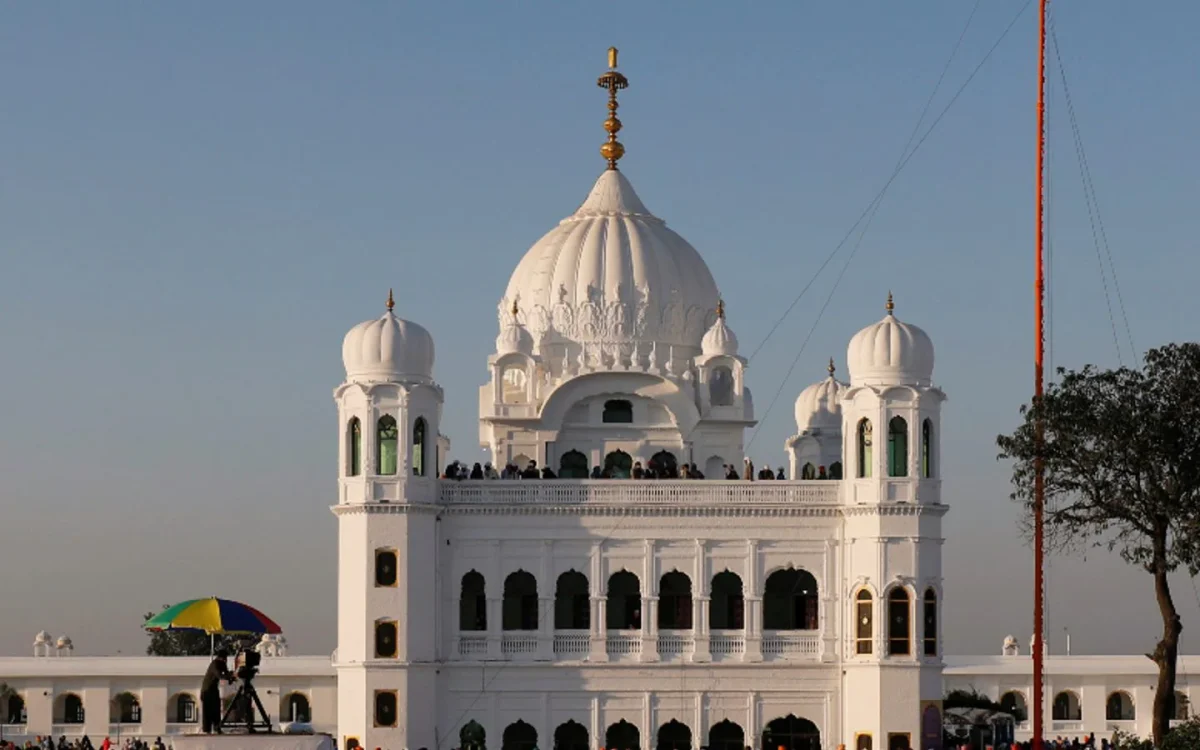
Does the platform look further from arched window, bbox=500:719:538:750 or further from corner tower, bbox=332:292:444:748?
arched window, bbox=500:719:538:750

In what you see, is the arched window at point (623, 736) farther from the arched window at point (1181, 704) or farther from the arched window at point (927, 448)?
the arched window at point (1181, 704)

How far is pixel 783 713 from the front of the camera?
5178cm

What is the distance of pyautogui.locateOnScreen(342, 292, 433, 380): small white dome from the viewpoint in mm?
51969

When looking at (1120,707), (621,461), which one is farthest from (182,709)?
(1120,707)

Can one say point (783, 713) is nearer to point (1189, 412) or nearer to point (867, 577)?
point (867, 577)

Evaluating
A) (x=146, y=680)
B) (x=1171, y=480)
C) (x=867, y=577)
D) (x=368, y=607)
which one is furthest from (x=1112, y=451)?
(x=146, y=680)

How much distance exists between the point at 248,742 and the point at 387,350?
672 inches

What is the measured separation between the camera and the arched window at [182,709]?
65750mm

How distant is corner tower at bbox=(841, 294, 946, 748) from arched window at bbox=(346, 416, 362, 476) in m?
9.88

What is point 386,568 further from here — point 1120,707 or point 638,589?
point 1120,707

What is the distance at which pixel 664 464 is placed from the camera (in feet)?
181

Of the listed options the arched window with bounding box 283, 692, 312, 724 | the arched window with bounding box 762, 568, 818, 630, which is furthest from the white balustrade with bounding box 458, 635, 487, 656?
the arched window with bounding box 283, 692, 312, 724

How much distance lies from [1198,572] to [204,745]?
1788cm

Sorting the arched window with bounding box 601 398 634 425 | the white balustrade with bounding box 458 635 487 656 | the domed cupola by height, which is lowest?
the white balustrade with bounding box 458 635 487 656
